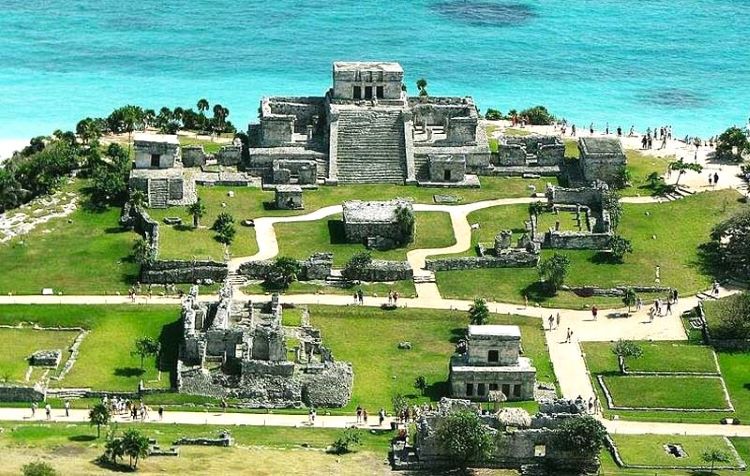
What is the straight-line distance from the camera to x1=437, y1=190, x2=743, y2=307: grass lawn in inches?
5610

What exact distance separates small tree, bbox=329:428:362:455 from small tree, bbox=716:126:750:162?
7037cm

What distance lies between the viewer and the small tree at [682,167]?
167250 millimetres

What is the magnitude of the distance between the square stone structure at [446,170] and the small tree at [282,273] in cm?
2619

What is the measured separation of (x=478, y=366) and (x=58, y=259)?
38563 mm

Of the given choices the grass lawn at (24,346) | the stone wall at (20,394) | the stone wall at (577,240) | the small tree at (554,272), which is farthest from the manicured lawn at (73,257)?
the stone wall at (577,240)

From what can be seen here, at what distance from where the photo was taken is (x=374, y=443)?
115 m

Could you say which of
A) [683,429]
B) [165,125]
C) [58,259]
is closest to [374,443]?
[683,429]

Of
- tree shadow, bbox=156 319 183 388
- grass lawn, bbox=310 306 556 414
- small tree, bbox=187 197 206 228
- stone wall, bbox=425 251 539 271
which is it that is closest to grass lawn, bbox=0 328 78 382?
tree shadow, bbox=156 319 183 388

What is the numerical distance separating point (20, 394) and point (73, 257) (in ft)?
87.9

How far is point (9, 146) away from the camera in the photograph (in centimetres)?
18838

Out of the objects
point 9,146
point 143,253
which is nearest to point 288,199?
point 143,253

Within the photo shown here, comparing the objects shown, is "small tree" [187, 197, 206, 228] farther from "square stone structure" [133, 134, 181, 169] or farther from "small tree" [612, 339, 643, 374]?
"small tree" [612, 339, 643, 374]

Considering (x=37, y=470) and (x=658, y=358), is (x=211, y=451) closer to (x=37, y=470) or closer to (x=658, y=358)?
(x=37, y=470)

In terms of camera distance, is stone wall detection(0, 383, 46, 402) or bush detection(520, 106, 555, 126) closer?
stone wall detection(0, 383, 46, 402)
